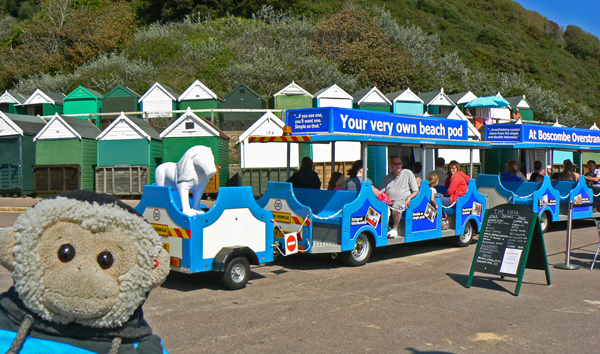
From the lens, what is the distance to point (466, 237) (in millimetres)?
11961

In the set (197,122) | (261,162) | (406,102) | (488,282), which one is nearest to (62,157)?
(197,122)

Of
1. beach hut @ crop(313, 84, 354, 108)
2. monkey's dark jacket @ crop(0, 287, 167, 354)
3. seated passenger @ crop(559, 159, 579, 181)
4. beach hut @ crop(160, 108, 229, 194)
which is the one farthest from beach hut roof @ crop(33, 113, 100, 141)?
monkey's dark jacket @ crop(0, 287, 167, 354)

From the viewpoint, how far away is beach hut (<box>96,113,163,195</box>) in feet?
69.6

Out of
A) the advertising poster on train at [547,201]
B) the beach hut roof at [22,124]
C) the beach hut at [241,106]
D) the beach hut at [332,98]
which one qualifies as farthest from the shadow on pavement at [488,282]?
the beach hut at [332,98]

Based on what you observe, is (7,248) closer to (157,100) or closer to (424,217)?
(424,217)

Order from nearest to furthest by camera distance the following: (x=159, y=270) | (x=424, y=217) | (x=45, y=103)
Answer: (x=159, y=270) < (x=424, y=217) < (x=45, y=103)

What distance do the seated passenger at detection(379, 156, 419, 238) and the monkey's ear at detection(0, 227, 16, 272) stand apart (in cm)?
866

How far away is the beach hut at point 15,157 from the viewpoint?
71.0 feet

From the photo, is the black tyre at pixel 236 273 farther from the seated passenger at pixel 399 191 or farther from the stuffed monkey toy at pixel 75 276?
the stuffed monkey toy at pixel 75 276

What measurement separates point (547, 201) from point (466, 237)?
320 cm

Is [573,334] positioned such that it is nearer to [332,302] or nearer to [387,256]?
[332,302]

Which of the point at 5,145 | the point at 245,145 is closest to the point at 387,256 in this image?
the point at 245,145

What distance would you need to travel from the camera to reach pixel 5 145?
21.8 meters

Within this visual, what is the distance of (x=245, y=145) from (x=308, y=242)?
1251 cm
